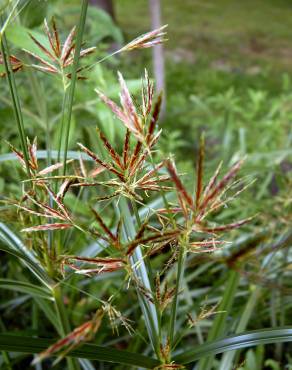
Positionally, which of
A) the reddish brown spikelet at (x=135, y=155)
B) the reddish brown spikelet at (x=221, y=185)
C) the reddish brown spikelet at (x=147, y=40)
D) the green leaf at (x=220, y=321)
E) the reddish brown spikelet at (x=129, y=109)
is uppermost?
the reddish brown spikelet at (x=147, y=40)

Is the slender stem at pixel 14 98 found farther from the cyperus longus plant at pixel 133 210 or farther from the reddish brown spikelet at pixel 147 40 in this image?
the reddish brown spikelet at pixel 147 40

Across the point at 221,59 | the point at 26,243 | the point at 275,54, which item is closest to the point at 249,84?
the point at 221,59

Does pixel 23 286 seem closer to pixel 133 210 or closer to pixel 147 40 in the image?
pixel 133 210

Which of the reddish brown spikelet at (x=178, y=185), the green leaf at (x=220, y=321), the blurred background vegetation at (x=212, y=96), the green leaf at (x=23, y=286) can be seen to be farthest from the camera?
the blurred background vegetation at (x=212, y=96)

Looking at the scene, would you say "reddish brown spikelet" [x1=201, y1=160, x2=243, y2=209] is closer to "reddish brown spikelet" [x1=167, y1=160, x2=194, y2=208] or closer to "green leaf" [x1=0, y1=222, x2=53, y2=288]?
"reddish brown spikelet" [x1=167, y1=160, x2=194, y2=208]

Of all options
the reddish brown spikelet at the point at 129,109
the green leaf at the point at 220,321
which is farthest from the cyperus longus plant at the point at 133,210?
the green leaf at the point at 220,321

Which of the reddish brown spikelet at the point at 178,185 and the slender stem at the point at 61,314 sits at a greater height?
the reddish brown spikelet at the point at 178,185

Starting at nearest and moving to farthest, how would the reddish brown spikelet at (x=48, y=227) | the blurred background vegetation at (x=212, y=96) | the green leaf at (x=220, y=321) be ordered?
the reddish brown spikelet at (x=48, y=227) < the green leaf at (x=220, y=321) < the blurred background vegetation at (x=212, y=96)
